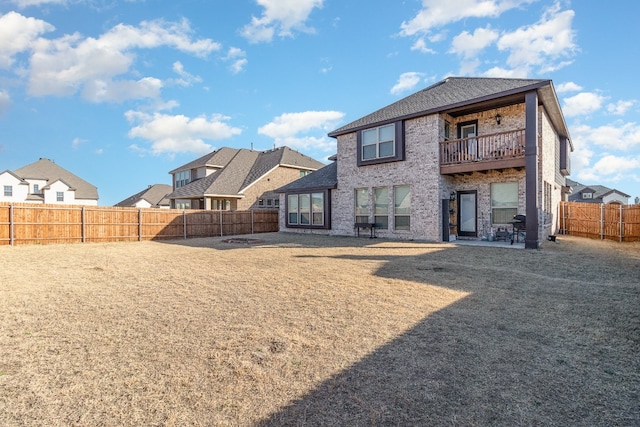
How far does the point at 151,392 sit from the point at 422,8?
42.1ft

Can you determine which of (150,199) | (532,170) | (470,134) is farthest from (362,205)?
(150,199)

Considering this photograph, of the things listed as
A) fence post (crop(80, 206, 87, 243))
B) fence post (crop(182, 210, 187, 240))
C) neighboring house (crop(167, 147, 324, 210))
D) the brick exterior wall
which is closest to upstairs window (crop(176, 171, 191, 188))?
neighboring house (crop(167, 147, 324, 210))

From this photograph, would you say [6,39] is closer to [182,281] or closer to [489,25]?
[182,281]

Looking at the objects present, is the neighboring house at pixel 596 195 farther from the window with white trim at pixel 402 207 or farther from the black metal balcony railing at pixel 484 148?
the window with white trim at pixel 402 207

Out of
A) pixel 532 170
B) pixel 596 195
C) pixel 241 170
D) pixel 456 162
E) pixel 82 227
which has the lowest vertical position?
pixel 82 227

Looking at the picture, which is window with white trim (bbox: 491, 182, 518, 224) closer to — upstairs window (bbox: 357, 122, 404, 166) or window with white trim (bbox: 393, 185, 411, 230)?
window with white trim (bbox: 393, 185, 411, 230)

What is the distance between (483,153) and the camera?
547 inches

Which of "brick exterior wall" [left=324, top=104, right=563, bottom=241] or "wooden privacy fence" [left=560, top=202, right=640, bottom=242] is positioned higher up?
"brick exterior wall" [left=324, top=104, right=563, bottom=241]

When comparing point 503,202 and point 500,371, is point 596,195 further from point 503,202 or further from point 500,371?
point 500,371

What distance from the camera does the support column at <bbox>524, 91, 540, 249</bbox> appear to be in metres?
11.7

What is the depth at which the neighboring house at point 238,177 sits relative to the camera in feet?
93.1

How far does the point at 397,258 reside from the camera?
10070 mm

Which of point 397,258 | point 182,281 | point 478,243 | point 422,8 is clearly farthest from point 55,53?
point 478,243

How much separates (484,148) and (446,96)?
3125 mm
